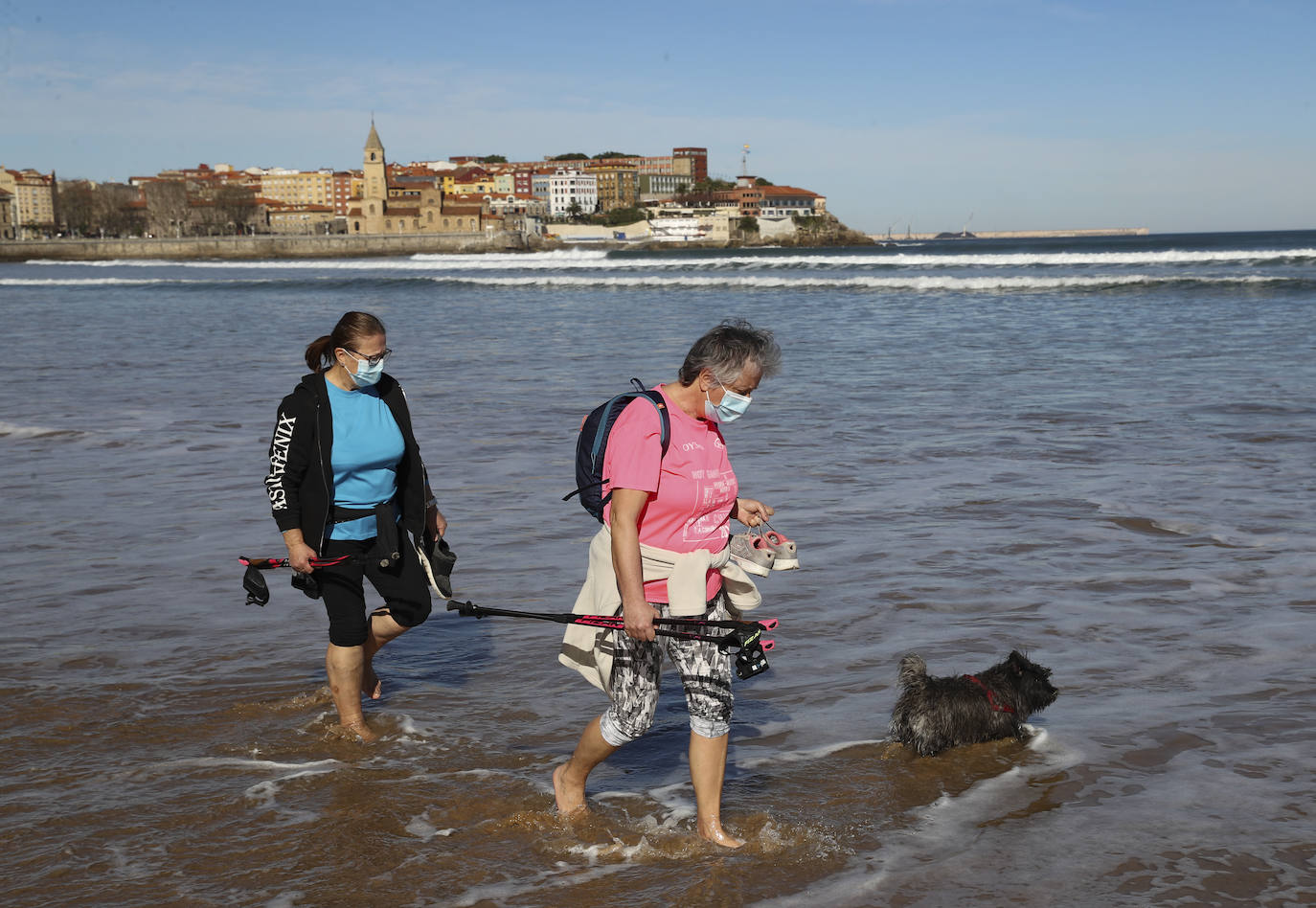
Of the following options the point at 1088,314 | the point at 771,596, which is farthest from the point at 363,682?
the point at 1088,314

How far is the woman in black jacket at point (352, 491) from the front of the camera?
3932 millimetres

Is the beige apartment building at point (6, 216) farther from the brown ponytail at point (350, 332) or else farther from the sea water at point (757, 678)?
the brown ponytail at point (350, 332)

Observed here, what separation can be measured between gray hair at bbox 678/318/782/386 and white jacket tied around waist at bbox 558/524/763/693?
1.71 feet

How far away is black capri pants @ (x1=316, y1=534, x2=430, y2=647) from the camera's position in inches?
161

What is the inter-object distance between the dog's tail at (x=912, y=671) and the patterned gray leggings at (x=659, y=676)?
93 centimetres

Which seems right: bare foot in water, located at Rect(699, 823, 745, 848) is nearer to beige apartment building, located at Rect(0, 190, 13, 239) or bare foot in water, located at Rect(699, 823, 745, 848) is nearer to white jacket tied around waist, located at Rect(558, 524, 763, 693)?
white jacket tied around waist, located at Rect(558, 524, 763, 693)

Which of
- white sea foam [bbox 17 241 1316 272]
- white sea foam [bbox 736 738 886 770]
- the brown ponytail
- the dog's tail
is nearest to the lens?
the brown ponytail

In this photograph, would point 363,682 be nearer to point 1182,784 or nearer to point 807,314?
point 1182,784

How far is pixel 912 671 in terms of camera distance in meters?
4.02

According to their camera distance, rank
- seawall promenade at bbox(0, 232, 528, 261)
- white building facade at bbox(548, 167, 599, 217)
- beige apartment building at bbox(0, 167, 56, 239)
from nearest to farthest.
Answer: seawall promenade at bbox(0, 232, 528, 261), beige apartment building at bbox(0, 167, 56, 239), white building facade at bbox(548, 167, 599, 217)

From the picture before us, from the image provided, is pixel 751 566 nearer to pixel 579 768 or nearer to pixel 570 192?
pixel 579 768

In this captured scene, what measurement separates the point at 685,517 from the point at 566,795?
3.49 ft

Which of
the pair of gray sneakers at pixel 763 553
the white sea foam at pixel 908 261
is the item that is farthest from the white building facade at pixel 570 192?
the pair of gray sneakers at pixel 763 553

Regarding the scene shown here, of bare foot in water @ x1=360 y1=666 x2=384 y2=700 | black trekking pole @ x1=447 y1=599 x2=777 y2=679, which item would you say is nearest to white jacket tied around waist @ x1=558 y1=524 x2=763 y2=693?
black trekking pole @ x1=447 y1=599 x2=777 y2=679
